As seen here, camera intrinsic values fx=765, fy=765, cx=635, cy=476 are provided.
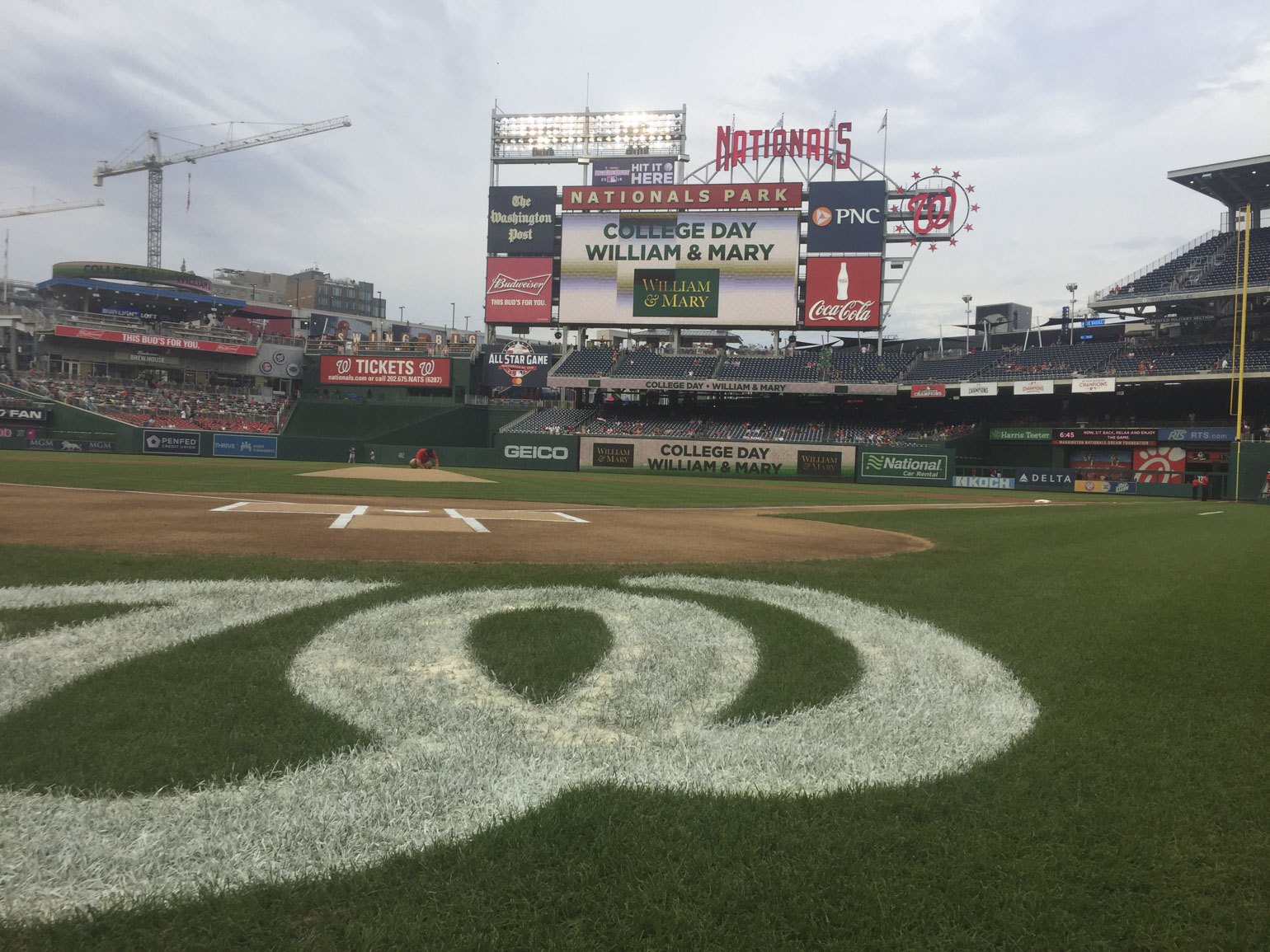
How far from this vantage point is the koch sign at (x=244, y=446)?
39.3 metres

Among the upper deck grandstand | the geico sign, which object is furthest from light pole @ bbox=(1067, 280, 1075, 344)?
the geico sign

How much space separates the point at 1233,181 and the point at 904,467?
963 inches

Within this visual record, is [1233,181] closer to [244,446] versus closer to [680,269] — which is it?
[680,269]

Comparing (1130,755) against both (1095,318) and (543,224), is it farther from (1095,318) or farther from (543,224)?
(1095,318)

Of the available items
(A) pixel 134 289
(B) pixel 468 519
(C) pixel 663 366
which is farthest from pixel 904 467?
(A) pixel 134 289

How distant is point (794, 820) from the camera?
2.41m

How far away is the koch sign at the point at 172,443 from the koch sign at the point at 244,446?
1.00 meters

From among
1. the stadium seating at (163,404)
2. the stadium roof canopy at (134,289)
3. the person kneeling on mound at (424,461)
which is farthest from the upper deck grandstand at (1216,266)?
the stadium roof canopy at (134,289)

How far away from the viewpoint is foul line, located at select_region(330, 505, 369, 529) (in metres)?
9.02

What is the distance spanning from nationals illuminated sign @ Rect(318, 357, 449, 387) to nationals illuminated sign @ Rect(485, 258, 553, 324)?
20.2 feet

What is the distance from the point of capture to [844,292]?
4597 cm

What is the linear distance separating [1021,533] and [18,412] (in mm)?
49094

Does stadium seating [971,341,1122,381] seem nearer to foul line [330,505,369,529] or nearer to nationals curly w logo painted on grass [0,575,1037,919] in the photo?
foul line [330,505,369,529]

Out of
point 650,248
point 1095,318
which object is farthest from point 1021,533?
point 1095,318
